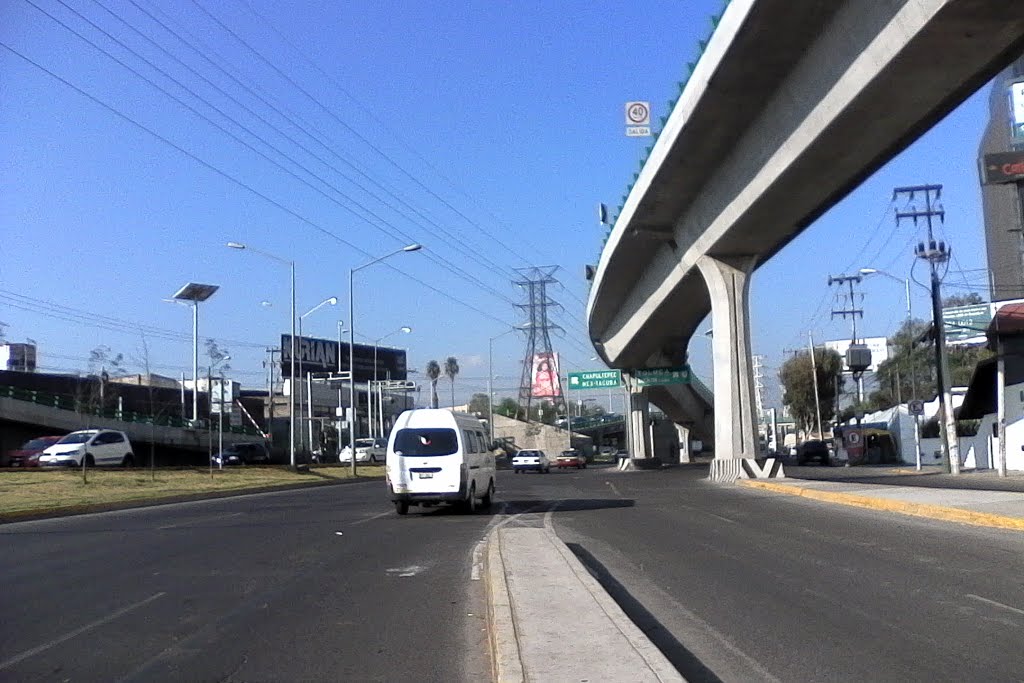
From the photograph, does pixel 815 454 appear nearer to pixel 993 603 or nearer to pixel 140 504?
pixel 140 504

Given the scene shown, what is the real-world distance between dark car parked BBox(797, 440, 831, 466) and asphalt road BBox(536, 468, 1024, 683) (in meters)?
45.4

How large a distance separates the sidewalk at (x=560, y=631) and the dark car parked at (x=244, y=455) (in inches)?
1965

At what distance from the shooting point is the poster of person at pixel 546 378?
11606 centimetres

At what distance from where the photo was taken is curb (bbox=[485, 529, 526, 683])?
6.82 meters

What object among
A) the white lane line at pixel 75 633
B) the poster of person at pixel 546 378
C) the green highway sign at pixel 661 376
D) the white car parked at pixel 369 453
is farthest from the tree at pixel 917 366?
the white lane line at pixel 75 633

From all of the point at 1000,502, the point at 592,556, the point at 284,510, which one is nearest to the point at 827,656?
the point at 592,556

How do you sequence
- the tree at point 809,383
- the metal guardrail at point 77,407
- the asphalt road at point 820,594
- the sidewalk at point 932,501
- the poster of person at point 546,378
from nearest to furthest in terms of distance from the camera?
the asphalt road at point 820,594
the sidewalk at point 932,501
the metal guardrail at point 77,407
the tree at point 809,383
the poster of person at point 546,378

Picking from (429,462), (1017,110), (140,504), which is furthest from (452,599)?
(1017,110)

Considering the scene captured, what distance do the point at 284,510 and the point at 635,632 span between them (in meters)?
18.3

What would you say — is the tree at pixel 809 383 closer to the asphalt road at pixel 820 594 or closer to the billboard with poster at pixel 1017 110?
the billboard with poster at pixel 1017 110

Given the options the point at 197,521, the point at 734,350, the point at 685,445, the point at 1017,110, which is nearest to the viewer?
the point at 197,521

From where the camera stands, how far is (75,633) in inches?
355

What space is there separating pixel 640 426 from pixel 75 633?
70203mm

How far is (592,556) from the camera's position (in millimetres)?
14117
